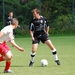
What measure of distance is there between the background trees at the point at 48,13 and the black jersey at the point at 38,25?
Result: 2085cm

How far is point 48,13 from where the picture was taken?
123 ft

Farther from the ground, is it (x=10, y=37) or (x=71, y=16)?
(x=10, y=37)

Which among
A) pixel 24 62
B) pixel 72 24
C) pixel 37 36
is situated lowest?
pixel 72 24

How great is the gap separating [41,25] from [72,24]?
2234 cm

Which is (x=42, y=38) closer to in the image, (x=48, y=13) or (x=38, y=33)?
(x=38, y=33)

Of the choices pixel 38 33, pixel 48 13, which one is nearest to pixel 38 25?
pixel 38 33

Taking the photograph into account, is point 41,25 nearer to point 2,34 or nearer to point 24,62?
point 24,62

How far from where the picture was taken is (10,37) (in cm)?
1044

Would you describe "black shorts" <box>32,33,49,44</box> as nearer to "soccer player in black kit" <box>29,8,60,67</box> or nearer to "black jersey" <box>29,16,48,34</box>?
"soccer player in black kit" <box>29,8,60,67</box>

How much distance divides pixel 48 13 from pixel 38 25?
24963mm

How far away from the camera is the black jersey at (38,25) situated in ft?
41.7

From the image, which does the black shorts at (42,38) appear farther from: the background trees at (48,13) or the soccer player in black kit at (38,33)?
the background trees at (48,13)

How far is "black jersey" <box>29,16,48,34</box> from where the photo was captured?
1272cm

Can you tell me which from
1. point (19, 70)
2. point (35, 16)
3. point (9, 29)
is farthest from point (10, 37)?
point (35, 16)
